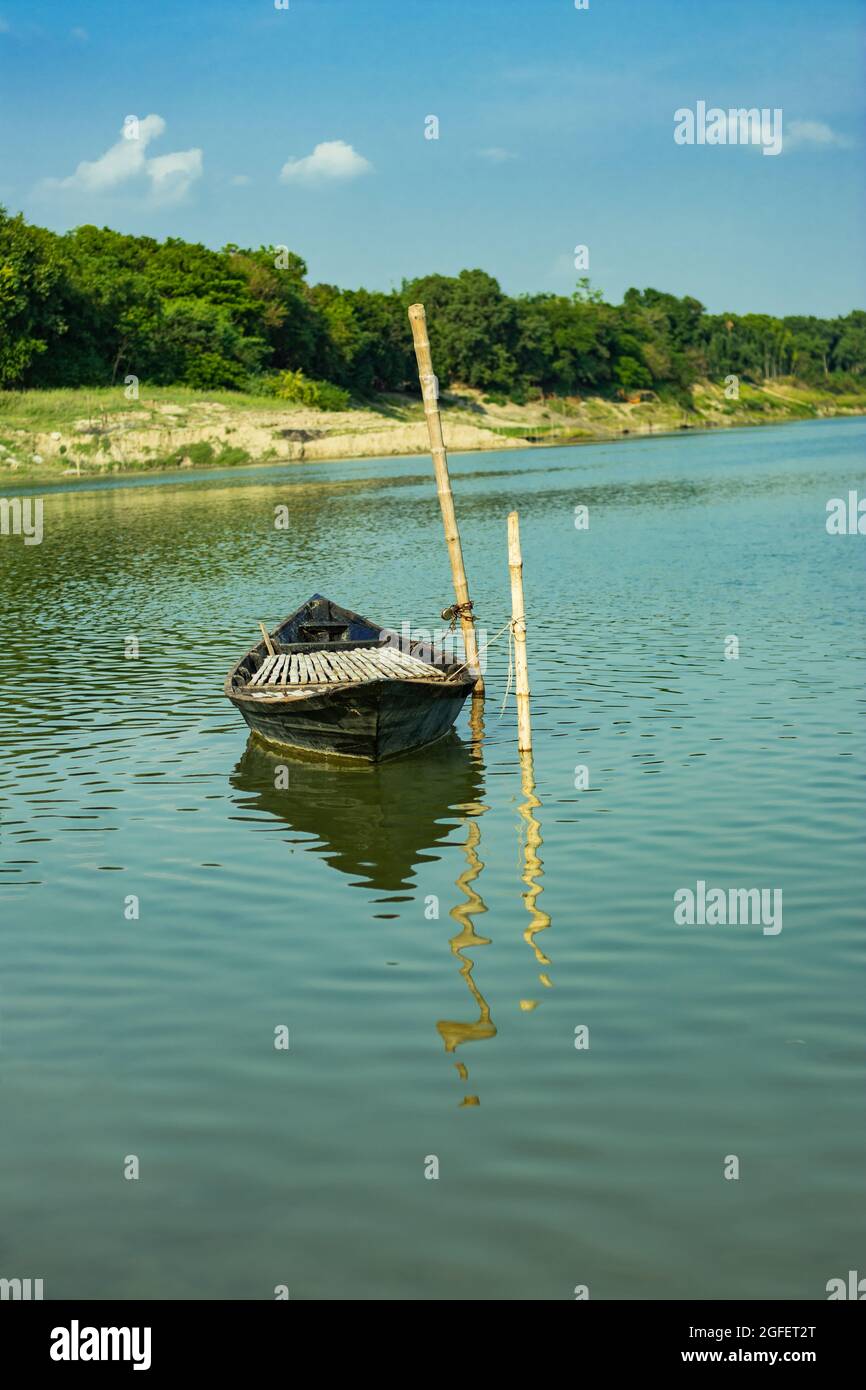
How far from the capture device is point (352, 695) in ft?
59.3

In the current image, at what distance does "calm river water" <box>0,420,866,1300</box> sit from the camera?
8.30 meters

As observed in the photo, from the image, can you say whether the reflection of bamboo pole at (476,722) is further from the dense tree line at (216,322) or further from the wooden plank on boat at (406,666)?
the dense tree line at (216,322)

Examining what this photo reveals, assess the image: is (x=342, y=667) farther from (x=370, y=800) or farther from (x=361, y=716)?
(x=370, y=800)

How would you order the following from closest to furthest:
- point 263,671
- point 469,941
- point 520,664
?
point 469,941 → point 520,664 → point 263,671

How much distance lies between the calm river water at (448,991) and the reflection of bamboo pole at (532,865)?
56 mm

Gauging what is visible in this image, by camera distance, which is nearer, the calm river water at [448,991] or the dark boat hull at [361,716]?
the calm river water at [448,991]

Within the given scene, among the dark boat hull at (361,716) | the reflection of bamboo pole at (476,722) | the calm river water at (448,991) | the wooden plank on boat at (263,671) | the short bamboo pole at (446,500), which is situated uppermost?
the short bamboo pole at (446,500)

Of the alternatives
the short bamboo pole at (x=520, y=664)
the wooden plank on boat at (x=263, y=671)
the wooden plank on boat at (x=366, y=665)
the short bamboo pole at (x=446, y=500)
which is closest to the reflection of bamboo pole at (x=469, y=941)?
the short bamboo pole at (x=520, y=664)

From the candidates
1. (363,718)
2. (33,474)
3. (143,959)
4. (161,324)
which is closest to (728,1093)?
(143,959)

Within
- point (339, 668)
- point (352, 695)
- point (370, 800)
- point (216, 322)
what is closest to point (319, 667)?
point (339, 668)

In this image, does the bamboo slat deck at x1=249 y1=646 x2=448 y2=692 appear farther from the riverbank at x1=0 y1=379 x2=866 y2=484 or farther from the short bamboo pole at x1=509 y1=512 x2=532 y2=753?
the riverbank at x1=0 y1=379 x2=866 y2=484

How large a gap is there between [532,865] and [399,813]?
9.03 feet

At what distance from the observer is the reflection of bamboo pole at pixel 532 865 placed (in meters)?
12.8

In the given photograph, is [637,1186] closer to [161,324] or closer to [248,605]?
[248,605]
